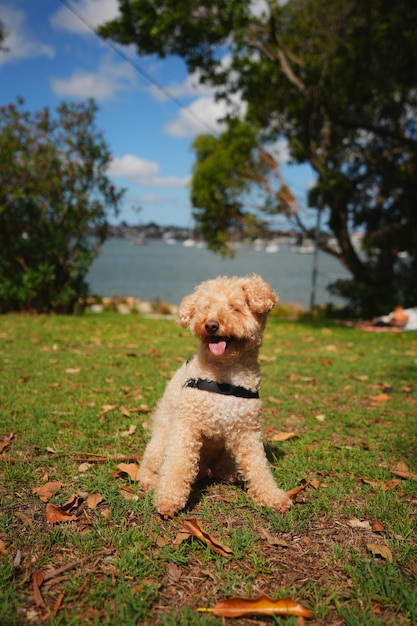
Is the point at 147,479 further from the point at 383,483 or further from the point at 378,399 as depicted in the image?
the point at 378,399

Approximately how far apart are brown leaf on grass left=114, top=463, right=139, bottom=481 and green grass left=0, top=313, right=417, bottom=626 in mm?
56

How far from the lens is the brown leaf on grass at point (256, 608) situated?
1.88 metres

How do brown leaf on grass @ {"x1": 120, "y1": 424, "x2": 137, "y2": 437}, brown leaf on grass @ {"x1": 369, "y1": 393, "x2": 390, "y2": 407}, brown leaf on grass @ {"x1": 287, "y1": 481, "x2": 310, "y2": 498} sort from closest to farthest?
brown leaf on grass @ {"x1": 287, "y1": 481, "x2": 310, "y2": 498} < brown leaf on grass @ {"x1": 120, "y1": 424, "x2": 137, "y2": 437} < brown leaf on grass @ {"x1": 369, "y1": 393, "x2": 390, "y2": 407}

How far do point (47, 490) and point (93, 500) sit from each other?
30cm

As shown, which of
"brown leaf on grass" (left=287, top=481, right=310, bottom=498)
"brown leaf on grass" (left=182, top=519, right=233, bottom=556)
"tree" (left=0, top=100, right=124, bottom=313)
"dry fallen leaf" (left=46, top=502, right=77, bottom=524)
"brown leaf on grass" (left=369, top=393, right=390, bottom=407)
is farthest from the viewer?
"tree" (left=0, top=100, right=124, bottom=313)

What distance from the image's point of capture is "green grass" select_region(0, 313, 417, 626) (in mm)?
1970

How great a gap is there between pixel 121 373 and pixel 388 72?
11.9 m

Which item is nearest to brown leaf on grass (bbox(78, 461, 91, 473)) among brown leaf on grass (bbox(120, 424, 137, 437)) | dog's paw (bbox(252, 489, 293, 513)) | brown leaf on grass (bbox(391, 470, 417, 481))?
brown leaf on grass (bbox(120, 424, 137, 437))

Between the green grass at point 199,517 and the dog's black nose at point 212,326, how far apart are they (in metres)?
1.00

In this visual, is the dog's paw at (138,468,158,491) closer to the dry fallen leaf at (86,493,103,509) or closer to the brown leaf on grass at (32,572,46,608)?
the dry fallen leaf at (86,493,103,509)

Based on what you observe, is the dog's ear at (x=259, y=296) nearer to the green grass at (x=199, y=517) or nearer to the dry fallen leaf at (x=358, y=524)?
the green grass at (x=199, y=517)

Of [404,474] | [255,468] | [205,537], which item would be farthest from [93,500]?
[404,474]

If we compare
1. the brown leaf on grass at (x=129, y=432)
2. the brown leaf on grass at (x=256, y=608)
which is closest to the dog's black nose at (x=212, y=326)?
the brown leaf on grass at (x=256, y=608)

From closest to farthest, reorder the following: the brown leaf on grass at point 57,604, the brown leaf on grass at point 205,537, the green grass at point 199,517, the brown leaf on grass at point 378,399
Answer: the brown leaf on grass at point 57,604 → the green grass at point 199,517 → the brown leaf on grass at point 205,537 → the brown leaf on grass at point 378,399
